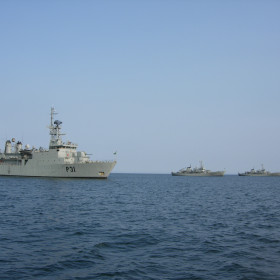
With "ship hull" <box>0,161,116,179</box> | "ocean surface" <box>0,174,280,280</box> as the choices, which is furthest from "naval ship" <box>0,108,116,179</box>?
"ocean surface" <box>0,174,280,280</box>

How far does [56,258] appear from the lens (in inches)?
475

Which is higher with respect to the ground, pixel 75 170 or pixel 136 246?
pixel 75 170

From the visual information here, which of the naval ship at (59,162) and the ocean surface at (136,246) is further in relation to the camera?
the naval ship at (59,162)

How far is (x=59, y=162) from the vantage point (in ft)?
226

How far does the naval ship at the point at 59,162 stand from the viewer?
68.7 m

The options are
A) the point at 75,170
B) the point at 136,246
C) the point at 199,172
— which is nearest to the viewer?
the point at 136,246

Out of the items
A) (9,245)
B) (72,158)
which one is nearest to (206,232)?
(9,245)

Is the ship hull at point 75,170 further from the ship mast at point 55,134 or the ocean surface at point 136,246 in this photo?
the ocean surface at point 136,246

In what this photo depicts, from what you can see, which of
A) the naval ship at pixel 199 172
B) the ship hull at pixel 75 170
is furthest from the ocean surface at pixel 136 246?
the naval ship at pixel 199 172

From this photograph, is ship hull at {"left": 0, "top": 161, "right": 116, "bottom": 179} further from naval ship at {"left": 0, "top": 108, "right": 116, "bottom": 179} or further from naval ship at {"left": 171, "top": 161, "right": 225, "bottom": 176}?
naval ship at {"left": 171, "top": 161, "right": 225, "bottom": 176}

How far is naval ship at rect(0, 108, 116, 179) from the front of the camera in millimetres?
68688

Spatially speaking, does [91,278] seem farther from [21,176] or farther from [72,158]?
[21,176]

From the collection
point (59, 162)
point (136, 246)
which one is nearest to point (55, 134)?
point (59, 162)

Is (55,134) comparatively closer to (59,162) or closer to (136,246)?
(59,162)
